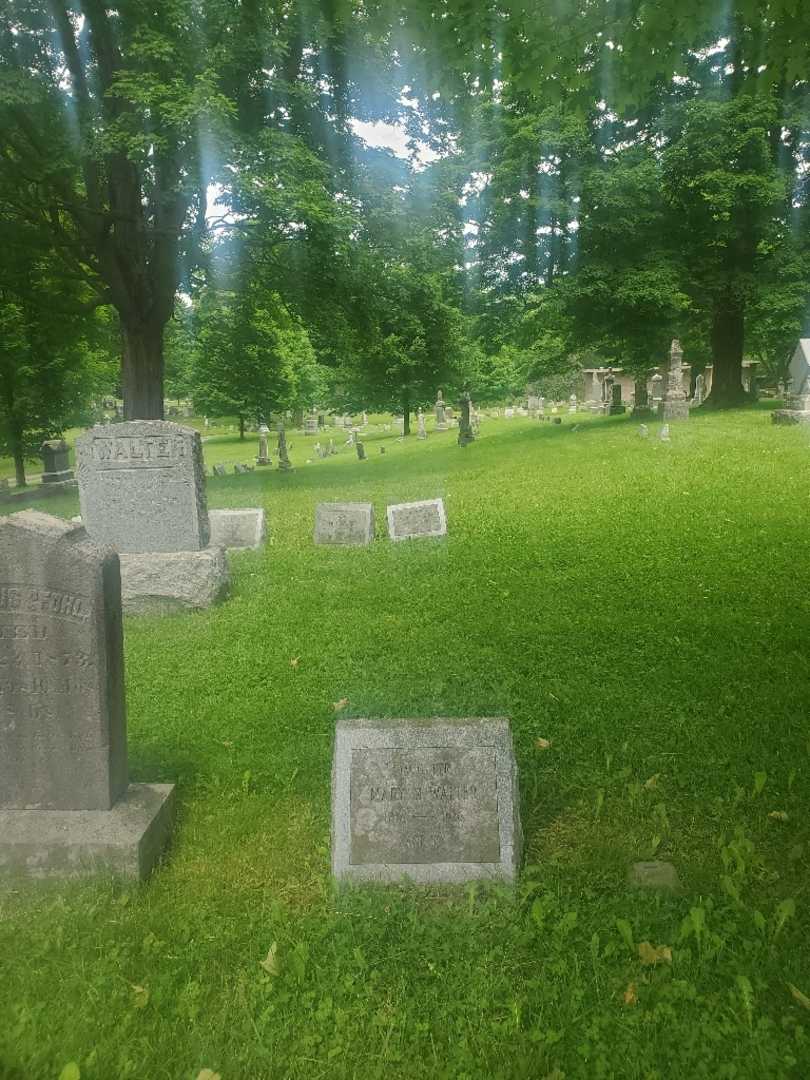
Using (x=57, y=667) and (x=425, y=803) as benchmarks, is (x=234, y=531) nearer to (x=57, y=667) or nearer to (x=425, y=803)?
(x=57, y=667)

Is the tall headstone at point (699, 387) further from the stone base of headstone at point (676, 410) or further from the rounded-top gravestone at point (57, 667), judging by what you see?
the rounded-top gravestone at point (57, 667)

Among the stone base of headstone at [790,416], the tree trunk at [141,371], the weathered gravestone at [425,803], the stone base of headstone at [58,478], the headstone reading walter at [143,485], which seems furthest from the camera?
Result: the stone base of headstone at [58,478]

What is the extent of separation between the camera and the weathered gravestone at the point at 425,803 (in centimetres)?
393

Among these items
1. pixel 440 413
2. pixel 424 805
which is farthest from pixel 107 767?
pixel 440 413

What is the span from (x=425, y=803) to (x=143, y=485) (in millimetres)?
6845

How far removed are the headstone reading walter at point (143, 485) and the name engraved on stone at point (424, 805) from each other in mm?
6261

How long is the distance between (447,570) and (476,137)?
65.9 ft

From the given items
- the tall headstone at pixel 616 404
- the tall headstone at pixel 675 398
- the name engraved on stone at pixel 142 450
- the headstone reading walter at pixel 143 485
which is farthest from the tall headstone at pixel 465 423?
the name engraved on stone at pixel 142 450

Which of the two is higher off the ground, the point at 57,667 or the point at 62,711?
the point at 57,667

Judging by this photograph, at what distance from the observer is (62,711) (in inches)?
166

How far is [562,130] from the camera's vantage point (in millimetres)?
23812

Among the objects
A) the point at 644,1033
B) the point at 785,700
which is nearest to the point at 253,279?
the point at 785,700

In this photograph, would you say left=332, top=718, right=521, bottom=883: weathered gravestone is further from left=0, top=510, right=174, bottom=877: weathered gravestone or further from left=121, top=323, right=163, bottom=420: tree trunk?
left=121, top=323, right=163, bottom=420: tree trunk

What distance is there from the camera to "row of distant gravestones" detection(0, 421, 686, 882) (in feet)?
Result: 13.0
